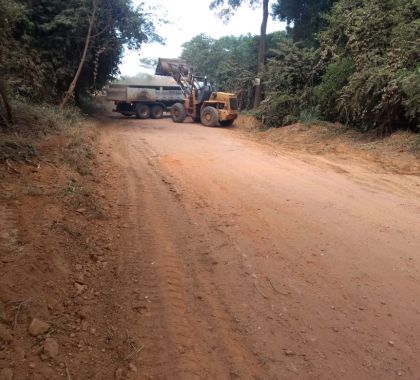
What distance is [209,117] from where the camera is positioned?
19750 mm

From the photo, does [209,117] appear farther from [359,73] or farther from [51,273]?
[51,273]

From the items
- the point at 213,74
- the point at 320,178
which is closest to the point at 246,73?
the point at 213,74

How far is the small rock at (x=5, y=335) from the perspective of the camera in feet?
9.93

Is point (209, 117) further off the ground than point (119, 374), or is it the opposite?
point (209, 117)

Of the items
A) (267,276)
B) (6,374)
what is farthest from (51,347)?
(267,276)

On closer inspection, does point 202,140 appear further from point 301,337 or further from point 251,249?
point 301,337

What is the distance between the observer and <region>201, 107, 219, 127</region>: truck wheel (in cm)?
1939

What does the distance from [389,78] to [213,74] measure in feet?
87.6

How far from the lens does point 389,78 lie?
39.5 feet

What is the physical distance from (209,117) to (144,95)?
5.42 m

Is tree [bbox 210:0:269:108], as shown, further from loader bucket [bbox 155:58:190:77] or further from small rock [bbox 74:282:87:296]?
small rock [bbox 74:282:87:296]

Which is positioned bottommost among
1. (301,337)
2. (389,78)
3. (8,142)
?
(301,337)

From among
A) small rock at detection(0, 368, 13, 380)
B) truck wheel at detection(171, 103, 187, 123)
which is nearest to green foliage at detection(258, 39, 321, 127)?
truck wheel at detection(171, 103, 187, 123)

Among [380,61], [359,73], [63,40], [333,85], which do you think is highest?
[63,40]
